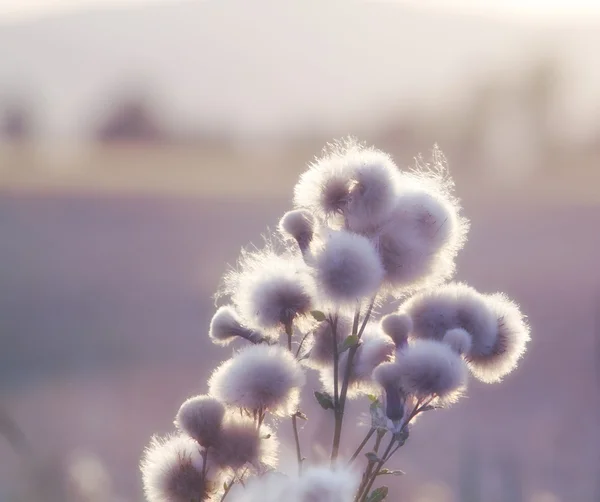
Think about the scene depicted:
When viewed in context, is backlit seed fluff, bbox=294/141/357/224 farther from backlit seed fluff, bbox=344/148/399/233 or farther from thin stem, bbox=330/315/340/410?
thin stem, bbox=330/315/340/410

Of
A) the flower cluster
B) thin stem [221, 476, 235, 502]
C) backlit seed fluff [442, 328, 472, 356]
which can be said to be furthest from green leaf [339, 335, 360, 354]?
thin stem [221, 476, 235, 502]

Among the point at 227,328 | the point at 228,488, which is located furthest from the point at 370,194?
the point at 228,488

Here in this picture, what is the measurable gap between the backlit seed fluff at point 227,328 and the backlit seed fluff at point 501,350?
313 mm

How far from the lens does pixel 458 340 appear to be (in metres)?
1.27

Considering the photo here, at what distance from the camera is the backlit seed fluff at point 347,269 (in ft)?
3.93

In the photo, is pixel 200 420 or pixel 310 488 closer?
pixel 310 488

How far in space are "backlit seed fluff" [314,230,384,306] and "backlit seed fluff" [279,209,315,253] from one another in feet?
0.21

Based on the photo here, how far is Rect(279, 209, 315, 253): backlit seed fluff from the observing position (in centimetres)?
130

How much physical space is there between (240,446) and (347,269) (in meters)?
0.27

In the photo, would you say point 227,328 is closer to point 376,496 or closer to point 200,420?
point 200,420

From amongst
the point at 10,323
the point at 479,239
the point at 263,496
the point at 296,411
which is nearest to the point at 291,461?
the point at 296,411

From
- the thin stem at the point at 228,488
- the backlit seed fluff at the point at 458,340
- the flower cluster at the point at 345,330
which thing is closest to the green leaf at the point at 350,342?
the flower cluster at the point at 345,330

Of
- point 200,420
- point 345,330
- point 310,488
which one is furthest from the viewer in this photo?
point 345,330

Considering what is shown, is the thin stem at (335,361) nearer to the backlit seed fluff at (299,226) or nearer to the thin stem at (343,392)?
the thin stem at (343,392)
